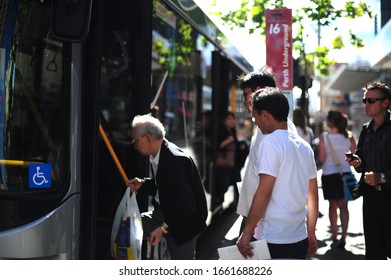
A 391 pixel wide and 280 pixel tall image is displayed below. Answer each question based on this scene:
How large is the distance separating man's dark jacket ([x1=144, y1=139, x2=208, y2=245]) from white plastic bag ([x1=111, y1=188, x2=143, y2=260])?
0.20 metres

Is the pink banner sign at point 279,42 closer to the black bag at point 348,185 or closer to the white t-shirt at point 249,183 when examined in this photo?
the black bag at point 348,185

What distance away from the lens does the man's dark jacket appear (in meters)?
4.05

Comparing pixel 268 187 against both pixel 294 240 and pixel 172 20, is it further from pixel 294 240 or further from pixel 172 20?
pixel 172 20

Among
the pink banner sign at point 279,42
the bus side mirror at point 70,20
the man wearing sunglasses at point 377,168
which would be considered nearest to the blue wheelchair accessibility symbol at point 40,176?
the bus side mirror at point 70,20

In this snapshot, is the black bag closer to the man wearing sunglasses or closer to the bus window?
the man wearing sunglasses

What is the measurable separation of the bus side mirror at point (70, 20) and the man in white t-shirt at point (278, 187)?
1.16 m

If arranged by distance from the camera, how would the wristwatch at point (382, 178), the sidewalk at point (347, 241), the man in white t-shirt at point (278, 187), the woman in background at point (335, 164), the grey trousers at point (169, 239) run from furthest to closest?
the woman in background at point (335, 164)
the sidewalk at point (347, 241)
the wristwatch at point (382, 178)
the grey trousers at point (169, 239)
the man in white t-shirt at point (278, 187)

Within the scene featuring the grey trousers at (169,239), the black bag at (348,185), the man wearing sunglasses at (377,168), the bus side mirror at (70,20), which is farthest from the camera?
→ the black bag at (348,185)

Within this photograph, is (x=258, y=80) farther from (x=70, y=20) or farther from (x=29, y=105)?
(x=29, y=105)

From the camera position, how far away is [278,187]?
11.5ft

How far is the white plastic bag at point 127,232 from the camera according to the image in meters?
4.09

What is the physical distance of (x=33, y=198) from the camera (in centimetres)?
398

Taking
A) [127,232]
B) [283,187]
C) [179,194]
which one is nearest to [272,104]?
[283,187]

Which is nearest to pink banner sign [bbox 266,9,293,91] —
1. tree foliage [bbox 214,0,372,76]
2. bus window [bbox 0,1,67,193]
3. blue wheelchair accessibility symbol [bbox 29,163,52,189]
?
tree foliage [bbox 214,0,372,76]
